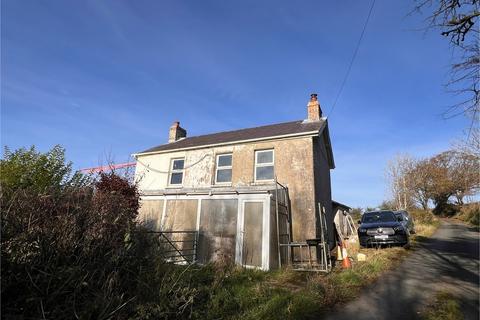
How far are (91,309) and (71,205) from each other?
1.51 meters

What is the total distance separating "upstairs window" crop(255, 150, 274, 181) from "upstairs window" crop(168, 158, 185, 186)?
15.7 ft

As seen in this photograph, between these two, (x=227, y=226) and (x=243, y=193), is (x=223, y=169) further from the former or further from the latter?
(x=227, y=226)

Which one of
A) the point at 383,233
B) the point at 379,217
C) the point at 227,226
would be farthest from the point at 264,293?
the point at 379,217

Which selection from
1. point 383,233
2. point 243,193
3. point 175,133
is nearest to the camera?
point 243,193

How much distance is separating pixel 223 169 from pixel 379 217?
8183mm

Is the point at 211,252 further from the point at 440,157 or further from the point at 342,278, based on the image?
the point at 440,157

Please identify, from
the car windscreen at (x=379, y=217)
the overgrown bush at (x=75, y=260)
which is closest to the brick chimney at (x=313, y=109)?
the car windscreen at (x=379, y=217)

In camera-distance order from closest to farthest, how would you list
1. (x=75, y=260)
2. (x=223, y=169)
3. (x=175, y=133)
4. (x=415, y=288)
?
1. (x=75, y=260)
2. (x=415, y=288)
3. (x=223, y=169)
4. (x=175, y=133)

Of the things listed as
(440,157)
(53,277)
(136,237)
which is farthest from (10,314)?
(440,157)

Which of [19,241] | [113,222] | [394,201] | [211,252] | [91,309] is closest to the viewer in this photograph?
[19,241]

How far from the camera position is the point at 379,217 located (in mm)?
14758

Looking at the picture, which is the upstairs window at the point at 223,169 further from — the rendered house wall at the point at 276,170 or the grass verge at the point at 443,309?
the grass verge at the point at 443,309

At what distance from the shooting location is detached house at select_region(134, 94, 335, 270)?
11117mm

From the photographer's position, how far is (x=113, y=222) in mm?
4875
